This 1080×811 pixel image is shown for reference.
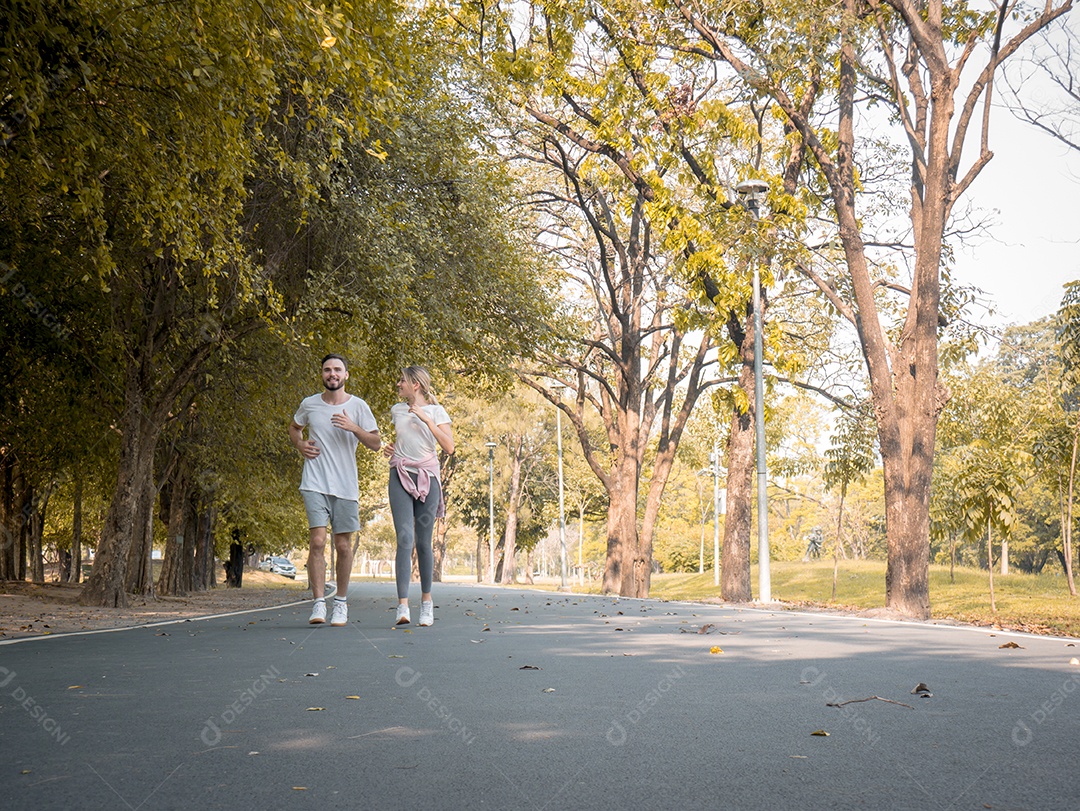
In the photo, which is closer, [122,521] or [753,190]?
[122,521]

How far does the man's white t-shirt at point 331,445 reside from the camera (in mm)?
9148

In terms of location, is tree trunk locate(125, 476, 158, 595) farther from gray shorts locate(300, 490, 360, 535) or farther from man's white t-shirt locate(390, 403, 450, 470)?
man's white t-shirt locate(390, 403, 450, 470)

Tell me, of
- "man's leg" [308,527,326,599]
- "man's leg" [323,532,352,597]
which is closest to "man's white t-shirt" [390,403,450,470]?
"man's leg" [323,532,352,597]

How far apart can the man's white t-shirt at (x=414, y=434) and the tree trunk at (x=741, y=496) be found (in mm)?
10811

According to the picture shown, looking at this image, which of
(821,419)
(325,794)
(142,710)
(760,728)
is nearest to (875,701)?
(760,728)

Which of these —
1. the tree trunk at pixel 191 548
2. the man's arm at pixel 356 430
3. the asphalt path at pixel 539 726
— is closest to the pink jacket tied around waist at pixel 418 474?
the man's arm at pixel 356 430

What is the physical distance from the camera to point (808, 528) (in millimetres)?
71875

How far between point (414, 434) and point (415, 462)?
265 millimetres

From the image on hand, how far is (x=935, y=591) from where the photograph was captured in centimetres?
3194

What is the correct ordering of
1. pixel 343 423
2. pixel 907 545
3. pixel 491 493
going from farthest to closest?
pixel 491 493, pixel 907 545, pixel 343 423

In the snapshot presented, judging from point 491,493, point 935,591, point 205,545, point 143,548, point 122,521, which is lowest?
point 935,591

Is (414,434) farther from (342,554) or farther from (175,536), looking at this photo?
(175,536)

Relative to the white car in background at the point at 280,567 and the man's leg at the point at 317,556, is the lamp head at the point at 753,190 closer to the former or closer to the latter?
the man's leg at the point at 317,556

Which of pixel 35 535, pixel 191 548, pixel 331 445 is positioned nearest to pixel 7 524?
pixel 191 548
